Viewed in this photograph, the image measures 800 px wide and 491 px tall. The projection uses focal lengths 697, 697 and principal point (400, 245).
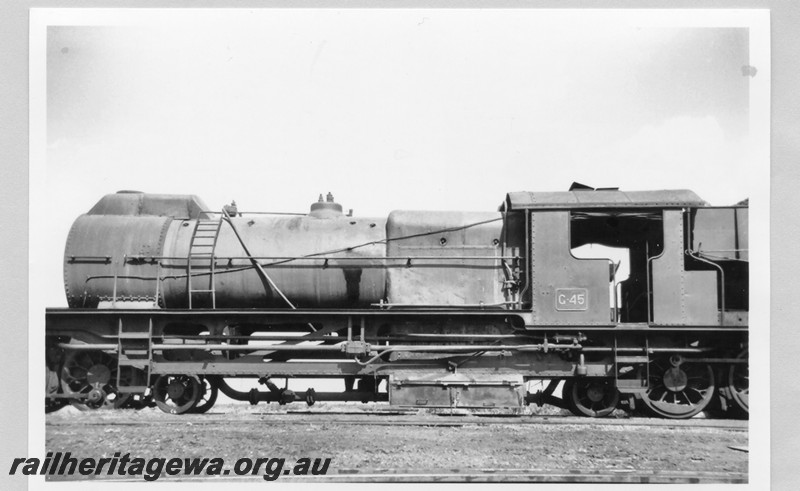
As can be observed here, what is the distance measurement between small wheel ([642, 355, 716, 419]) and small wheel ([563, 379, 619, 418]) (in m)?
0.52

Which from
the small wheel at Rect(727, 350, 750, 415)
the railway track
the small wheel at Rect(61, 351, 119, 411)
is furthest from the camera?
the small wheel at Rect(61, 351, 119, 411)

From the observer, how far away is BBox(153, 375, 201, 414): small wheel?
11.0m

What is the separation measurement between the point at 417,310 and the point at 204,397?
3931 millimetres

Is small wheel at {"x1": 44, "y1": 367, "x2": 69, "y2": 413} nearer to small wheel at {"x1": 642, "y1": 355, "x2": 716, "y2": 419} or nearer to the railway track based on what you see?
the railway track

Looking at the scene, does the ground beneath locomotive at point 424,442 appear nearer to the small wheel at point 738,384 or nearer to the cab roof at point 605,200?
the small wheel at point 738,384

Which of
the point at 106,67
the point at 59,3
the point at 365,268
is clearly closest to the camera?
the point at 59,3

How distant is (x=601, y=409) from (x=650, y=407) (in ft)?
2.58

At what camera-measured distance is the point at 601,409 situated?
1121 centimetres

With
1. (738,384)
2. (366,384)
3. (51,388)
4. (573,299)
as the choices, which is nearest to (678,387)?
(738,384)

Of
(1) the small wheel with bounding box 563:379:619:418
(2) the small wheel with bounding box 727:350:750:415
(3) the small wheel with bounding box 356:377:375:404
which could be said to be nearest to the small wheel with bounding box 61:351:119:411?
(3) the small wheel with bounding box 356:377:375:404

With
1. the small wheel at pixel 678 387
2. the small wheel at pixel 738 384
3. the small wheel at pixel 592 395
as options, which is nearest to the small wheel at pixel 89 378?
the small wheel at pixel 592 395

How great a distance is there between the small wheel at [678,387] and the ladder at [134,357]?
7678 millimetres

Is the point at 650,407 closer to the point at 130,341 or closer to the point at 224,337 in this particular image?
the point at 224,337

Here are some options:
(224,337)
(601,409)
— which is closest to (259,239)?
(224,337)
